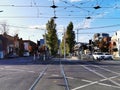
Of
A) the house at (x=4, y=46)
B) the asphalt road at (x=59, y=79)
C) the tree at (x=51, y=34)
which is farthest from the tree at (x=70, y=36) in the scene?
the asphalt road at (x=59, y=79)

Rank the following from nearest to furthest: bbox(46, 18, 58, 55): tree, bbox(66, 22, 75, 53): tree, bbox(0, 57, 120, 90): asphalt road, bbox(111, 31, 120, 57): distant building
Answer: bbox(0, 57, 120, 90): asphalt road < bbox(111, 31, 120, 57): distant building < bbox(46, 18, 58, 55): tree < bbox(66, 22, 75, 53): tree

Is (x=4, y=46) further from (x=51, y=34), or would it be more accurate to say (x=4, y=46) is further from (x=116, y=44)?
(x=116, y=44)

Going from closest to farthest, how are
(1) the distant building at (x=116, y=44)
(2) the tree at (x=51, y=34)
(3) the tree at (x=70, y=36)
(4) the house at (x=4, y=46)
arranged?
1. (1) the distant building at (x=116, y=44)
2. (2) the tree at (x=51, y=34)
3. (4) the house at (x=4, y=46)
4. (3) the tree at (x=70, y=36)

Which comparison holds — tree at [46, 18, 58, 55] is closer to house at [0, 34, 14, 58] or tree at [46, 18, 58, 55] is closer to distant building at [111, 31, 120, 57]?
house at [0, 34, 14, 58]

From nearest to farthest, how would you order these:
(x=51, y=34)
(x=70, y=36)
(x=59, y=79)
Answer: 1. (x=59, y=79)
2. (x=51, y=34)
3. (x=70, y=36)

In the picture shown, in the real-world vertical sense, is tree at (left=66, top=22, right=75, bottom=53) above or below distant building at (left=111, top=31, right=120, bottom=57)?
above

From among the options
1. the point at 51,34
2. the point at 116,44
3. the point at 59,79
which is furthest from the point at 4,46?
the point at 59,79

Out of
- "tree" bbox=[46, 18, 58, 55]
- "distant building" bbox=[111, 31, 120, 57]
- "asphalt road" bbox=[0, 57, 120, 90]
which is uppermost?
"tree" bbox=[46, 18, 58, 55]

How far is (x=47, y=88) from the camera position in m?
17.4

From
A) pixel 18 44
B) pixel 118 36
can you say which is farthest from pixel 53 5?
pixel 18 44

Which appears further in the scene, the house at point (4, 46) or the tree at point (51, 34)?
the house at point (4, 46)

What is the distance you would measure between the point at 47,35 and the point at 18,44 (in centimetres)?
5519

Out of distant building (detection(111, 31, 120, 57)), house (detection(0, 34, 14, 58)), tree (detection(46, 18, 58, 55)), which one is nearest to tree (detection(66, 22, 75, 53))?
tree (detection(46, 18, 58, 55))

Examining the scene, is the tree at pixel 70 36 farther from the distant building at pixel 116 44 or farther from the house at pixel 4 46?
the house at pixel 4 46
